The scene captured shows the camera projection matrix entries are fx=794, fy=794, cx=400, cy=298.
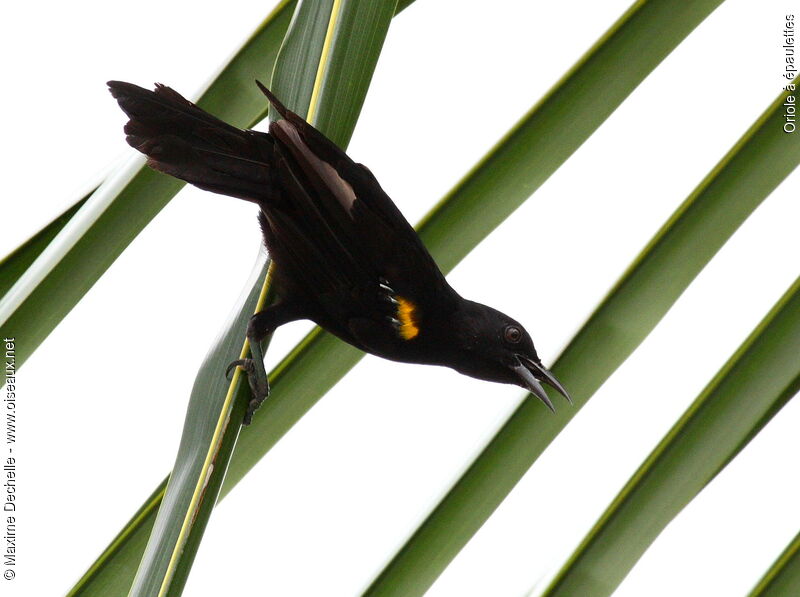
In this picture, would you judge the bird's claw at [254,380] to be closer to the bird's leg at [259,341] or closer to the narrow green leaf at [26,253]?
the bird's leg at [259,341]

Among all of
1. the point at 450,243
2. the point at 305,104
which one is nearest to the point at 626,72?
the point at 450,243

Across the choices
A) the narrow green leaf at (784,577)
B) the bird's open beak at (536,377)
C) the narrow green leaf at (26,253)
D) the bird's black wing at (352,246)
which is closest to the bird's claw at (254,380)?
the bird's black wing at (352,246)

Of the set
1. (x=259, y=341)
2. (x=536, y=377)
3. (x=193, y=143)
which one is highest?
(x=536, y=377)

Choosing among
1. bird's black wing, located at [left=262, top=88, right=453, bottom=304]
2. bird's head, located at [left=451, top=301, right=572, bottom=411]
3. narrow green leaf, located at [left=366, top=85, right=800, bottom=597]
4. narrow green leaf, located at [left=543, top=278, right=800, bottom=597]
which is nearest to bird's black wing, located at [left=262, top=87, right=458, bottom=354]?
bird's black wing, located at [left=262, top=88, right=453, bottom=304]

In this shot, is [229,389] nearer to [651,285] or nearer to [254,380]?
[254,380]

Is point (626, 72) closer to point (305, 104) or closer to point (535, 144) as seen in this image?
point (535, 144)

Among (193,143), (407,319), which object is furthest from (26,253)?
(407,319)
